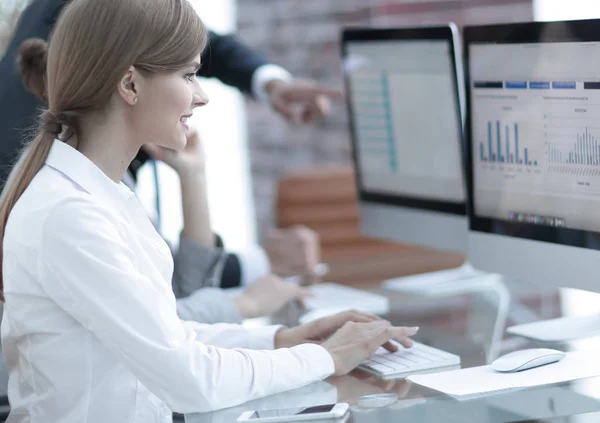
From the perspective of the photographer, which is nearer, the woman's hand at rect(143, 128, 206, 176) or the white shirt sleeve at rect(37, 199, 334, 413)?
the white shirt sleeve at rect(37, 199, 334, 413)

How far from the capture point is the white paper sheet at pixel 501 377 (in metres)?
1.26

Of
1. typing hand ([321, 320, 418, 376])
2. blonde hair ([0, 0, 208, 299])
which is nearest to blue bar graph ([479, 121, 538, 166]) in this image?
typing hand ([321, 320, 418, 376])

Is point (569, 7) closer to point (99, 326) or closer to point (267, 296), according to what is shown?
point (267, 296)

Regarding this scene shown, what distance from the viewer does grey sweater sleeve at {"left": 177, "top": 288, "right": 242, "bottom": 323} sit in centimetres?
166

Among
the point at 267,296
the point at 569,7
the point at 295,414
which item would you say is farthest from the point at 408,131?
the point at 569,7

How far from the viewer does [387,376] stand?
4.52 ft

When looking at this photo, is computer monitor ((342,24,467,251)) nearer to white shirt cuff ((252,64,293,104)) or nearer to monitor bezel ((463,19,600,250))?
monitor bezel ((463,19,600,250))

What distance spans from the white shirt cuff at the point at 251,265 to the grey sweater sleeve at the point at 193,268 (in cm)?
25

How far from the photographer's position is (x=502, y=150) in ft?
5.49

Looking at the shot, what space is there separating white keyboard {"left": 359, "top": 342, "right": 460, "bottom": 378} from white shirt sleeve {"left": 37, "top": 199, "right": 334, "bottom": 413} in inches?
9.5

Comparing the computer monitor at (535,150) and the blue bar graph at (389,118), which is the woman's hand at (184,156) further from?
the computer monitor at (535,150)

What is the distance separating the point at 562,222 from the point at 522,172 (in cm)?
12

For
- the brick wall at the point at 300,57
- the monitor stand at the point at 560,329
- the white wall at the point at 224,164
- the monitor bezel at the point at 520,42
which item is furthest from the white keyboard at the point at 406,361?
the white wall at the point at 224,164

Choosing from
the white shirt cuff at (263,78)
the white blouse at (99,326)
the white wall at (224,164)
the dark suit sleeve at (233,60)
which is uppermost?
the dark suit sleeve at (233,60)
